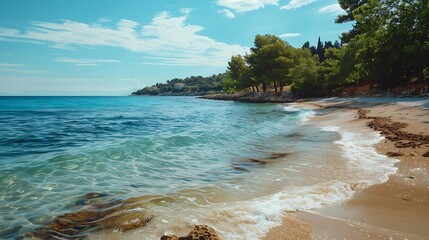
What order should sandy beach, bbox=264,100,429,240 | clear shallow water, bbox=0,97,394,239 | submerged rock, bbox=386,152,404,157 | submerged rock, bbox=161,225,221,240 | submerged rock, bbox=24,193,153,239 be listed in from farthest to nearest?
submerged rock, bbox=386,152,404,157 → clear shallow water, bbox=0,97,394,239 → submerged rock, bbox=24,193,153,239 → sandy beach, bbox=264,100,429,240 → submerged rock, bbox=161,225,221,240

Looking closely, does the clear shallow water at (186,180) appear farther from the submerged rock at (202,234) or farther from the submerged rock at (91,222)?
the submerged rock at (202,234)

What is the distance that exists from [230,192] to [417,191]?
3007mm

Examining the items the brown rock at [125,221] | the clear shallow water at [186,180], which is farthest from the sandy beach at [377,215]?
the brown rock at [125,221]

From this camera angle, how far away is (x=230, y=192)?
4.86m

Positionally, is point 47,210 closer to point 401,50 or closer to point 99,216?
point 99,216

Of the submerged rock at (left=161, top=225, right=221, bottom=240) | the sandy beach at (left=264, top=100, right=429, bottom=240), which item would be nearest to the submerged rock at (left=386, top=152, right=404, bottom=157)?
the sandy beach at (left=264, top=100, right=429, bottom=240)

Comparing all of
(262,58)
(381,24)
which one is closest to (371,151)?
(381,24)

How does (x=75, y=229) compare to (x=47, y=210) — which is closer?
(x=75, y=229)

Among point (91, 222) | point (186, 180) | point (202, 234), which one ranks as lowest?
point (186, 180)

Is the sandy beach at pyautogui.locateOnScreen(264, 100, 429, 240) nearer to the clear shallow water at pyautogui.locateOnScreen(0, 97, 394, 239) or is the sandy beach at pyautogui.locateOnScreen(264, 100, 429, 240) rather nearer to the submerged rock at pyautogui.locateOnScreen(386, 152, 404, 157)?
the clear shallow water at pyautogui.locateOnScreen(0, 97, 394, 239)

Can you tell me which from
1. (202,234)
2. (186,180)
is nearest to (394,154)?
(186,180)

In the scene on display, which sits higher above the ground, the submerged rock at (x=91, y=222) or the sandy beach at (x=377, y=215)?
the submerged rock at (x=91, y=222)

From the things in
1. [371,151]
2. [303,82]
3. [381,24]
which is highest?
[381,24]

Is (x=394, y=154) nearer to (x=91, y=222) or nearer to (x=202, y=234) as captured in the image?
(x=202, y=234)
